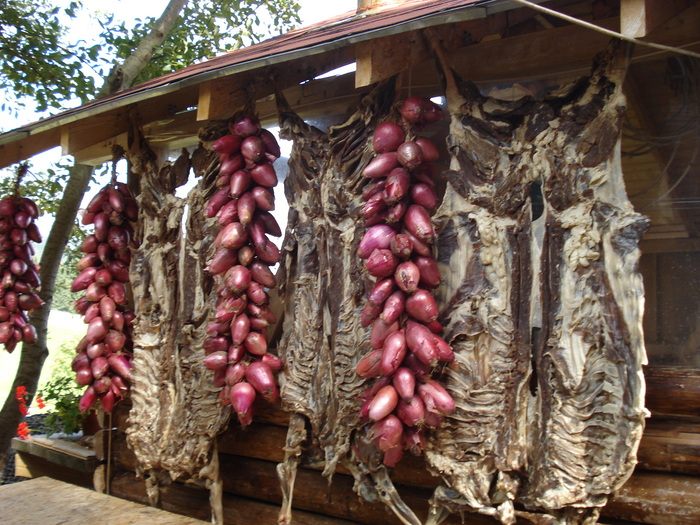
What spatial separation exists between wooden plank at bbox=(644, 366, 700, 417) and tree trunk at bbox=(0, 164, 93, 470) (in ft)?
15.4

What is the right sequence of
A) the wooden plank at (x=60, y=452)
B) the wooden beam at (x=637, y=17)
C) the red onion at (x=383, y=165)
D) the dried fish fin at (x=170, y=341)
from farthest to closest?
the wooden plank at (x=60, y=452)
the dried fish fin at (x=170, y=341)
the red onion at (x=383, y=165)
the wooden beam at (x=637, y=17)

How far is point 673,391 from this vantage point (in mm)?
1984

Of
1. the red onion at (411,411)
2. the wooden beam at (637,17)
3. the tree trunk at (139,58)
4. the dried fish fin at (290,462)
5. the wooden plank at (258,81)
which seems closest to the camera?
the wooden beam at (637,17)

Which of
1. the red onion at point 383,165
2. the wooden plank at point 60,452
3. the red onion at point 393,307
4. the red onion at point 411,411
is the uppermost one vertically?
the red onion at point 383,165

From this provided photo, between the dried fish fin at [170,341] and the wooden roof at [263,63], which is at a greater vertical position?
the wooden roof at [263,63]

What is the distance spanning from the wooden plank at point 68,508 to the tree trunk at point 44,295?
2283mm

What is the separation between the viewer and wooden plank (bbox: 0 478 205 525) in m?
2.57

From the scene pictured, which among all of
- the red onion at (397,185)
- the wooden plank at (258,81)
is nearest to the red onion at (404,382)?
the red onion at (397,185)

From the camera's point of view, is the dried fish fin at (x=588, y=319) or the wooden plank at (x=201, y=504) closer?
the dried fish fin at (x=588, y=319)

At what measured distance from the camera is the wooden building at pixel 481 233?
6.30 feet

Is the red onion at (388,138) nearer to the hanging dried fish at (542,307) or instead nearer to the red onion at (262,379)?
the hanging dried fish at (542,307)

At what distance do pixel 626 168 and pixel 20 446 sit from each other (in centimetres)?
515

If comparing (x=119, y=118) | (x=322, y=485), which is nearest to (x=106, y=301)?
(x=119, y=118)

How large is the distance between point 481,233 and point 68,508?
7.28ft
